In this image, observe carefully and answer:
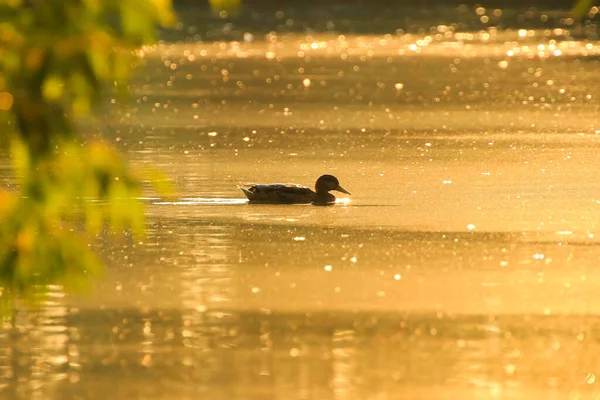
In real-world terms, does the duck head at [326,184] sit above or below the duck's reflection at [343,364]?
above

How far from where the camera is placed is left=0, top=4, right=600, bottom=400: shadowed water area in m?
6.09

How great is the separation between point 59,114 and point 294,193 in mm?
7767

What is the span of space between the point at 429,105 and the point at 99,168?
57.9 ft

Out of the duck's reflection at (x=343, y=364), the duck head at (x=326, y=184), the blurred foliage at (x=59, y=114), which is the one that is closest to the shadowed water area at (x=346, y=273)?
the duck's reflection at (x=343, y=364)

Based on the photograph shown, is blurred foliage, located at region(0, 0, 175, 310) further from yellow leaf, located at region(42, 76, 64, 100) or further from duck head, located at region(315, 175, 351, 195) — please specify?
duck head, located at region(315, 175, 351, 195)

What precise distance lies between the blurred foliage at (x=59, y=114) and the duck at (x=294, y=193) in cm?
→ 743

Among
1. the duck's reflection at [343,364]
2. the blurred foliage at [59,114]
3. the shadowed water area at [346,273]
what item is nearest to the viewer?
the blurred foliage at [59,114]

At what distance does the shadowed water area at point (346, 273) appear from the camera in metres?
6.09

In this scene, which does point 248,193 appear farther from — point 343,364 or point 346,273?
point 343,364

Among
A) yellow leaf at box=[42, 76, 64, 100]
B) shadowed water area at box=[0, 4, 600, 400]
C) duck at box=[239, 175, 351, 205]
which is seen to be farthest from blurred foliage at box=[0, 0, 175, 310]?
duck at box=[239, 175, 351, 205]

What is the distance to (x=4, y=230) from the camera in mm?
3365

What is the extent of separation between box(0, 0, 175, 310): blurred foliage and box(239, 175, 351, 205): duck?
293 inches

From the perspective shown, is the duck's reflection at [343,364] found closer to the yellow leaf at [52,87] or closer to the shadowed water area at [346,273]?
the shadowed water area at [346,273]

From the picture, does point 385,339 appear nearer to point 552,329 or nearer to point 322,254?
point 552,329
